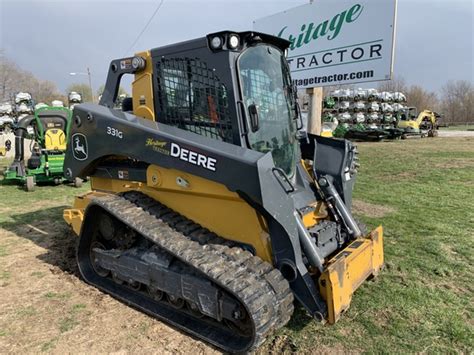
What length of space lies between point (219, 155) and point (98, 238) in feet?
6.51

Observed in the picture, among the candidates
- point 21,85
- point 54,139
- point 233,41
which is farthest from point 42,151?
point 21,85

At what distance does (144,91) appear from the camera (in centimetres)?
379

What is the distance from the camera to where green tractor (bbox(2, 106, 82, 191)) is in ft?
30.2

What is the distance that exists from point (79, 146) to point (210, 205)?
1752mm

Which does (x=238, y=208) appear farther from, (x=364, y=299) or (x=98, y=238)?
(x=98, y=238)

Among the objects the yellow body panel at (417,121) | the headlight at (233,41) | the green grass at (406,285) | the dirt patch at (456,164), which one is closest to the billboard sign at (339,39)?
the green grass at (406,285)

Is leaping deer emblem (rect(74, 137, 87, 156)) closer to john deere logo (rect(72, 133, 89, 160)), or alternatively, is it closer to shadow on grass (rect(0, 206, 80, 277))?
john deere logo (rect(72, 133, 89, 160))

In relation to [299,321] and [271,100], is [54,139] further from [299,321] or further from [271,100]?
[299,321]

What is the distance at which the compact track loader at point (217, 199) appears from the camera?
2.77 meters

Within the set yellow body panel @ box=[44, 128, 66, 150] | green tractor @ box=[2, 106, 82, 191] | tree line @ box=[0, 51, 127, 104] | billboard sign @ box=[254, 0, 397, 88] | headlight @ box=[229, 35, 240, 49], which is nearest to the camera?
headlight @ box=[229, 35, 240, 49]

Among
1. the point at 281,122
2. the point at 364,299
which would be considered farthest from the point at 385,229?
the point at 281,122

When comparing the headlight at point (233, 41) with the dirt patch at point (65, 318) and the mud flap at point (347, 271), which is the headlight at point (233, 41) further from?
the dirt patch at point (65, 318)

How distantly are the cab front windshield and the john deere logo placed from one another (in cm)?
185

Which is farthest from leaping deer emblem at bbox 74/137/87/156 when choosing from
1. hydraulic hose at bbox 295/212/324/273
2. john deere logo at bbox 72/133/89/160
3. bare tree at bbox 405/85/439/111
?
bare tree at bbox 405/85/439/111
